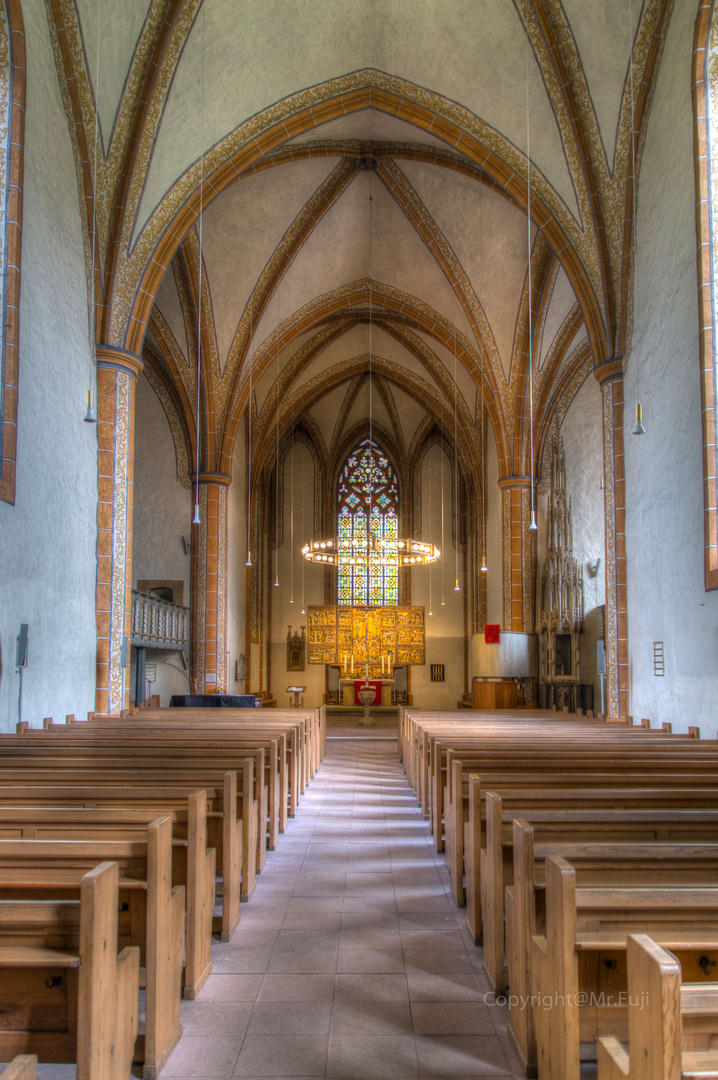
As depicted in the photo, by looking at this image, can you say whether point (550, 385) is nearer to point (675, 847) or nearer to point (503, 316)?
point (503, 316)

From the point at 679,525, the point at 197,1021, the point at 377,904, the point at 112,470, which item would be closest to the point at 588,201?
the point at 679,525

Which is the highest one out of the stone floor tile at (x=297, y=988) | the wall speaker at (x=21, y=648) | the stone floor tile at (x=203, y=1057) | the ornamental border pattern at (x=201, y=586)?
the ornamental border pattern at (x=201, y=586)

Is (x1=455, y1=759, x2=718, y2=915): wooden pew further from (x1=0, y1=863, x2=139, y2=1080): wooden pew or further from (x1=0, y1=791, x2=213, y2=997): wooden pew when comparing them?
(x1=0, y1=863, x2=139, y2=1080): wooden pew

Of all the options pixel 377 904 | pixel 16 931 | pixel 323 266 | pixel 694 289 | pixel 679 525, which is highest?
pixel 323 266

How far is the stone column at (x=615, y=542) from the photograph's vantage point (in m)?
11.4

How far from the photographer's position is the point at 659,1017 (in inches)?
63.5

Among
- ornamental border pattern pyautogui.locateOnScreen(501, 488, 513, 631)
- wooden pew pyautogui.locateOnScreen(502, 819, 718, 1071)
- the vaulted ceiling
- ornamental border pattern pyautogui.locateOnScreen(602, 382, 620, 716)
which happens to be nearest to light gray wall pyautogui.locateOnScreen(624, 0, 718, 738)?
ornamental border pattern pyautogui.locateOnScreen(602, 382, 620, 716)

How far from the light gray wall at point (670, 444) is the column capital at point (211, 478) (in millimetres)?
10079

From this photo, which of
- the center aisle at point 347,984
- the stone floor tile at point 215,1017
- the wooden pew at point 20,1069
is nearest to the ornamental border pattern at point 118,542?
the center aisle at point 347,984

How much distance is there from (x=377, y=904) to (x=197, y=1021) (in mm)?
1902

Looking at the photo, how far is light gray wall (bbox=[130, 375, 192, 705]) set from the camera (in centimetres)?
1911

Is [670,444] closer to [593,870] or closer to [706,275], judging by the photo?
[706,275]

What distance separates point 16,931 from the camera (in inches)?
97.7

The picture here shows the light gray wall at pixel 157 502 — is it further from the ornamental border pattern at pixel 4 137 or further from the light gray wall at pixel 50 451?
the ornamental border pattern at pixel 4 137
